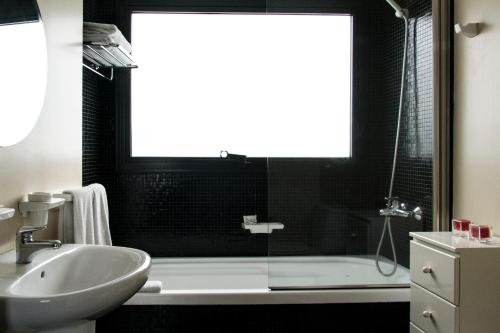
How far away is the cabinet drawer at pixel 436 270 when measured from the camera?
5.59ft

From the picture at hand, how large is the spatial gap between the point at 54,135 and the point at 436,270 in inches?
67.2

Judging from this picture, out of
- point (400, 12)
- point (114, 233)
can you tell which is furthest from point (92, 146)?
point (400, 12)

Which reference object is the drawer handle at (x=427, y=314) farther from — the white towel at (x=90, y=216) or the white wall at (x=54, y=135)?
the white wall at (x=54, y=135)

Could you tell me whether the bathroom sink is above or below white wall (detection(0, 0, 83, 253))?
below

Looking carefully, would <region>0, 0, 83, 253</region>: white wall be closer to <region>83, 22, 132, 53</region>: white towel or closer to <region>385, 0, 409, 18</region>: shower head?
<region>83, 22, 132, 53</region>: white towel

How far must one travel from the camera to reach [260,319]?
2.25 metres

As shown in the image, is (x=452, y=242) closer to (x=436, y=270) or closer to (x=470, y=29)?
(x=436, y=270)

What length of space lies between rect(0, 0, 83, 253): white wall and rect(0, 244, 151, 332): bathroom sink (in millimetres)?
218

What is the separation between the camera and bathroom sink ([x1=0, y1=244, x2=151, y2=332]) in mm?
1066

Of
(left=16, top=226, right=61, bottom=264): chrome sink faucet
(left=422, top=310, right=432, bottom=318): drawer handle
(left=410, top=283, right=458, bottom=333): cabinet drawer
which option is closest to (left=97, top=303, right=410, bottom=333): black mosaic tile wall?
(left=410, top=283, right=458, bottom=333): cabinet drawer

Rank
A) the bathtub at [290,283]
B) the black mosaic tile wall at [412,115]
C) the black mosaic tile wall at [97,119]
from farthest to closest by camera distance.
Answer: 1. the black mosaic tile wall at [97,119]
2. the black mosaic tile wall at [412,115]
3. the bathtub at [290,283]

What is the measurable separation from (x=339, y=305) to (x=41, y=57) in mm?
1754

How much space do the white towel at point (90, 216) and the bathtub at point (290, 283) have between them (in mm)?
354

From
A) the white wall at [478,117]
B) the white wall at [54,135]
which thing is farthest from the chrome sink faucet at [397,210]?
the white wall at [54,135]
